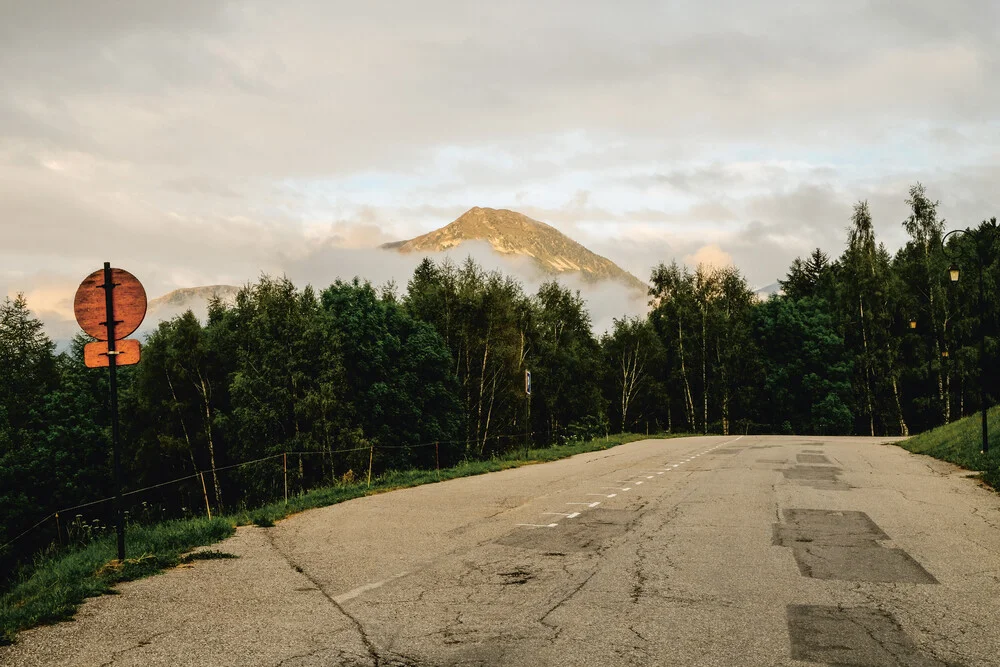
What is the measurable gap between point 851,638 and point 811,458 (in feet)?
66.2

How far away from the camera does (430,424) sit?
46844mm

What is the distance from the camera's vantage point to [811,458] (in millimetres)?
23750

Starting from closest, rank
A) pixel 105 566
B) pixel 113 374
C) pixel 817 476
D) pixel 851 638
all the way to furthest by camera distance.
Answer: pixel 851 638
pixel 105 566
pixel 113 374
pixel 817 476

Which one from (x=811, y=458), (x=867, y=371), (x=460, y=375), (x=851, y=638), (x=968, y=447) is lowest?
(x=811, y=458)

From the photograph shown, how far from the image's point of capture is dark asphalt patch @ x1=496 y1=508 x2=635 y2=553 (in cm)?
862

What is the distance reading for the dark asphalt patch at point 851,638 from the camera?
4.70m

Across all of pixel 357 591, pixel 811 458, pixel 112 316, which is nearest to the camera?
pixel 357 591

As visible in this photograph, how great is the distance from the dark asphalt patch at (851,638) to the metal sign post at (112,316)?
265 inches

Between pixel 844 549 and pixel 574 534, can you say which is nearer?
pixel 844 549

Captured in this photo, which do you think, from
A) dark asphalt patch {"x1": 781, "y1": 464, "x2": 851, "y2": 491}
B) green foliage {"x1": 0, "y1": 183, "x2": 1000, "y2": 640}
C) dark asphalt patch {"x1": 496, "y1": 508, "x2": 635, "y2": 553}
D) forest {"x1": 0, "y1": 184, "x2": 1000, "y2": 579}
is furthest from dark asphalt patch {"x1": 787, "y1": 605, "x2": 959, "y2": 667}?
forest {"x1": 0, "y1": 184, "x2": 1000, "y2": 579}

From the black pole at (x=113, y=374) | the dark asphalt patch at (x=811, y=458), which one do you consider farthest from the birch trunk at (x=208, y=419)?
the black pole at (x=113, y=374)

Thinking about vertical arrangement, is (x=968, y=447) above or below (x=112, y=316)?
below

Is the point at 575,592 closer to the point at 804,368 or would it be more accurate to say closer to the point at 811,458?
the point at 811,458

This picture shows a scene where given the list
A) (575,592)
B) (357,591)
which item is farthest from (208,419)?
(575,592)
